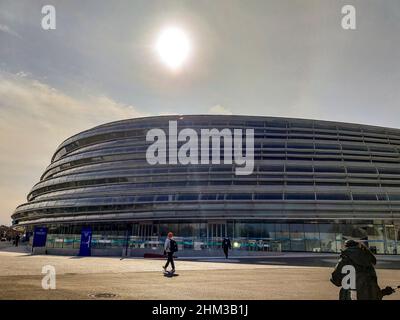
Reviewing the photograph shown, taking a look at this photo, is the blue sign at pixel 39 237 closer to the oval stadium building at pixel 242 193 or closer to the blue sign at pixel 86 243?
the oval stadium building at pixel 242 193

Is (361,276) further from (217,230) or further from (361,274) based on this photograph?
(217,230)

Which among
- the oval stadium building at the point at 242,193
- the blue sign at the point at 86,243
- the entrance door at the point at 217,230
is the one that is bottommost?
the blue sign at the point at 86,243

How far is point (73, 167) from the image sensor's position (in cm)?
5869

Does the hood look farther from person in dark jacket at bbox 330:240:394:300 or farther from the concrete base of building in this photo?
the concrete base of building

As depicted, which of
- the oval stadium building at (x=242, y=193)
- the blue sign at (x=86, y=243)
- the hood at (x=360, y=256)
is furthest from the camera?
the oval stadium building at (x=242, y=193)

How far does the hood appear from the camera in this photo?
224 inches

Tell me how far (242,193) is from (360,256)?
38.8 m

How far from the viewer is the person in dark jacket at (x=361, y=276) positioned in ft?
18.2

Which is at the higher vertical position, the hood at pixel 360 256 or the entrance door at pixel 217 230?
the entrance door at pixel 217 230

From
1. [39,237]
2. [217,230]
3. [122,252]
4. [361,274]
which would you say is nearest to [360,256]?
[361,274]

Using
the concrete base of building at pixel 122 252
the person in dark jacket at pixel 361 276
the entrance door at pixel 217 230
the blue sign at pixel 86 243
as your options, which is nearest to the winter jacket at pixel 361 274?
the person in dark jacket at pixel 361 276

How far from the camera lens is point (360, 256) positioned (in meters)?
5.74

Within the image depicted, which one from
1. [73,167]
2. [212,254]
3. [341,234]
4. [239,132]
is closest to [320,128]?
[239,132]
